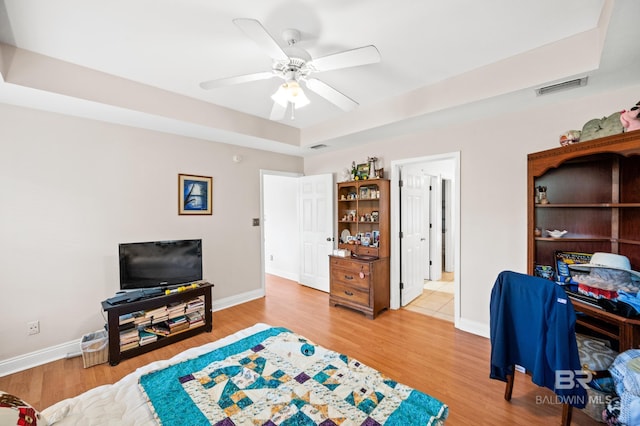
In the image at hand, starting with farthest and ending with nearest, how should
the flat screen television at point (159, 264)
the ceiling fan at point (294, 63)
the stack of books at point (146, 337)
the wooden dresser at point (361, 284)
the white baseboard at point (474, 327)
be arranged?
the wooden dresser at point (361, 284)
the white baseboard at point (474, 327)
the flat screen television at point (159, 264)
the stack of books at point (146, 337)
the ceiling fan at point (294, 63)

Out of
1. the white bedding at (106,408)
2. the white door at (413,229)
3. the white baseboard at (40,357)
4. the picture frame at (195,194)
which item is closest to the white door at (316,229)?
the white door at (413,229)

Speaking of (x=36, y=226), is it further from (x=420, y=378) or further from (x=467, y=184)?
(x=467, y=184)

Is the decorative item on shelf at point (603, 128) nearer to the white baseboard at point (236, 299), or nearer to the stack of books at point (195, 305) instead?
the stack of books at point (195, 305)

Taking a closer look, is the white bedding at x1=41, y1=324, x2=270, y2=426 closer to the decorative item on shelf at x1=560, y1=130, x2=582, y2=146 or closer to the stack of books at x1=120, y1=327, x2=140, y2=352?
the stack of books at x1=120, y1=327, x2=140, y2=352

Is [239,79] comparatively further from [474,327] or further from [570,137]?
[474,327]

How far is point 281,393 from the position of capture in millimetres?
1306

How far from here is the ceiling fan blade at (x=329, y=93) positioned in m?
2.05

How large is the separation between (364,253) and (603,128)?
2.82m

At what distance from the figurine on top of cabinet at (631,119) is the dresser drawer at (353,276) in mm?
2631

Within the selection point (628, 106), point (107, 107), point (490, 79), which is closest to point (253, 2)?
point (107, 107)

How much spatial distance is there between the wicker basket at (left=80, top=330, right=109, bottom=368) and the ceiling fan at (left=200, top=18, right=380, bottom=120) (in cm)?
260

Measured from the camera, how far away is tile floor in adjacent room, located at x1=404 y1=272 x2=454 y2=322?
12.2 feet

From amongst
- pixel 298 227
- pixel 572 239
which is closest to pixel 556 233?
pixel 572 239

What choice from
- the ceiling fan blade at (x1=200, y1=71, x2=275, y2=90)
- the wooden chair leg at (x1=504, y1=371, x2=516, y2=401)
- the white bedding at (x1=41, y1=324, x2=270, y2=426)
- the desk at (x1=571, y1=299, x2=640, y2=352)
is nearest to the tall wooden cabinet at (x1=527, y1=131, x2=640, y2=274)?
the desk at (x1=571, y1=299, x2=640, y2=352)
